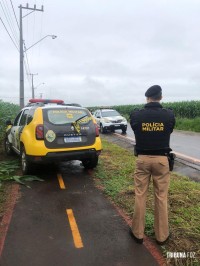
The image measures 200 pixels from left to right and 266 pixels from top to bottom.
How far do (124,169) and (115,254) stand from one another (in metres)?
4.37

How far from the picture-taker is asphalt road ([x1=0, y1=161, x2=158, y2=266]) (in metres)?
3.62

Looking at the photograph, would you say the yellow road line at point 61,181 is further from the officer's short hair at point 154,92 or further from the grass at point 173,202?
the officer's short hair at point 154,92

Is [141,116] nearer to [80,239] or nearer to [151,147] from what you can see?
[151,147]

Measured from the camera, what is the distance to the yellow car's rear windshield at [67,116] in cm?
715

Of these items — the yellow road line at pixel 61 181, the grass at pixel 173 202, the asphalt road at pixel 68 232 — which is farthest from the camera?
the yellow road line at pixel 61 181

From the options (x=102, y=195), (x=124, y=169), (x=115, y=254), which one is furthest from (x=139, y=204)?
(x=124, y=169)

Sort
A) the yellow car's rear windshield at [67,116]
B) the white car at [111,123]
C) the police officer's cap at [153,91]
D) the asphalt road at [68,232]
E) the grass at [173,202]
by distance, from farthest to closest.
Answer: the white car at [111,123]
the yellow car's rear windshield at [67,116]
the police officer's cap at [153,91]
the grass at [173,202]
the asphalt road at [68,232]

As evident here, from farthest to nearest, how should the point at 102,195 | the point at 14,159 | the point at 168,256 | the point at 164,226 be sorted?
the point at 14,159
the point at 102,195
the point at 164,226
the point at 168,256

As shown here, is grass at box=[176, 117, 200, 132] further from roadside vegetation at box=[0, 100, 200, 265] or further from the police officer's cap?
the police officer's cap

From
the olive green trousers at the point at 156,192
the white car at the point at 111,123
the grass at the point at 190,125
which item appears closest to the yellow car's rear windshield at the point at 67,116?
the olive green trousers at the point at 156,192

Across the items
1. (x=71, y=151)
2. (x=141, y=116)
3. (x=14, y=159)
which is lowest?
(x=14, y=159)

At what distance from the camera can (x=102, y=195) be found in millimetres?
6055

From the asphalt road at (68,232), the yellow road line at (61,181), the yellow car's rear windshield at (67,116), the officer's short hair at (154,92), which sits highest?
the officer's short hair at (154,92)

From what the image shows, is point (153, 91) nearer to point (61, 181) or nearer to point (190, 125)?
point (61, 181)
